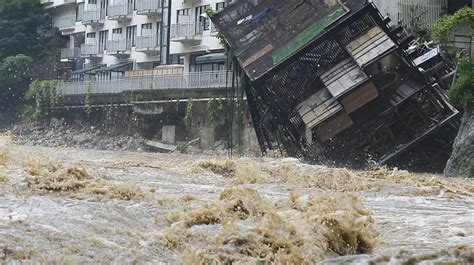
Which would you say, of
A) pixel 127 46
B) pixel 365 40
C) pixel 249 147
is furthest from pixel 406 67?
pixel 127 46

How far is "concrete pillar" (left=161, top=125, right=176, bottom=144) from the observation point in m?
49.0

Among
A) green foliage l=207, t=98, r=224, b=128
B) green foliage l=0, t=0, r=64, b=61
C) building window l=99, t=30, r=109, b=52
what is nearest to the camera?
green foliage l=207, t=98, r=224, b=128

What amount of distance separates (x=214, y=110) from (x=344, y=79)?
57.1ft

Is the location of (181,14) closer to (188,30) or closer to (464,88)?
(188,30)

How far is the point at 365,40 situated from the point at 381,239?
53.0 feet

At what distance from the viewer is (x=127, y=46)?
63.0 m

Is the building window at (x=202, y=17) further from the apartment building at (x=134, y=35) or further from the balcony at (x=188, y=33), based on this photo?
the balcony at (x=188, y=33)

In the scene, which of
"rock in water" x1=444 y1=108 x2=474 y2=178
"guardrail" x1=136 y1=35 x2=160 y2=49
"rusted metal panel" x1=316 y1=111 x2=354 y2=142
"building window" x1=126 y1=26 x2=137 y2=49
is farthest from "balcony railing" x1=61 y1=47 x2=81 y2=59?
"rock in water" x1=444 y1=108 x2=474 y2=178

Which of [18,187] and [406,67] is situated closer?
[18,187]

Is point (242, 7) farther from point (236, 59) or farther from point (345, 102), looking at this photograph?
point (345, 102)

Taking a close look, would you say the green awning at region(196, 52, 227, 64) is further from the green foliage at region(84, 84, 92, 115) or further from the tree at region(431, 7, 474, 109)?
the tree at region(431, 7, 474, 109)

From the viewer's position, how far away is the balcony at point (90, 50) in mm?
67000

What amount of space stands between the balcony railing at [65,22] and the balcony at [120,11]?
854 cm

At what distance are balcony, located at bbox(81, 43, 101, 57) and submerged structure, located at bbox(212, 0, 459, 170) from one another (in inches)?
1538
